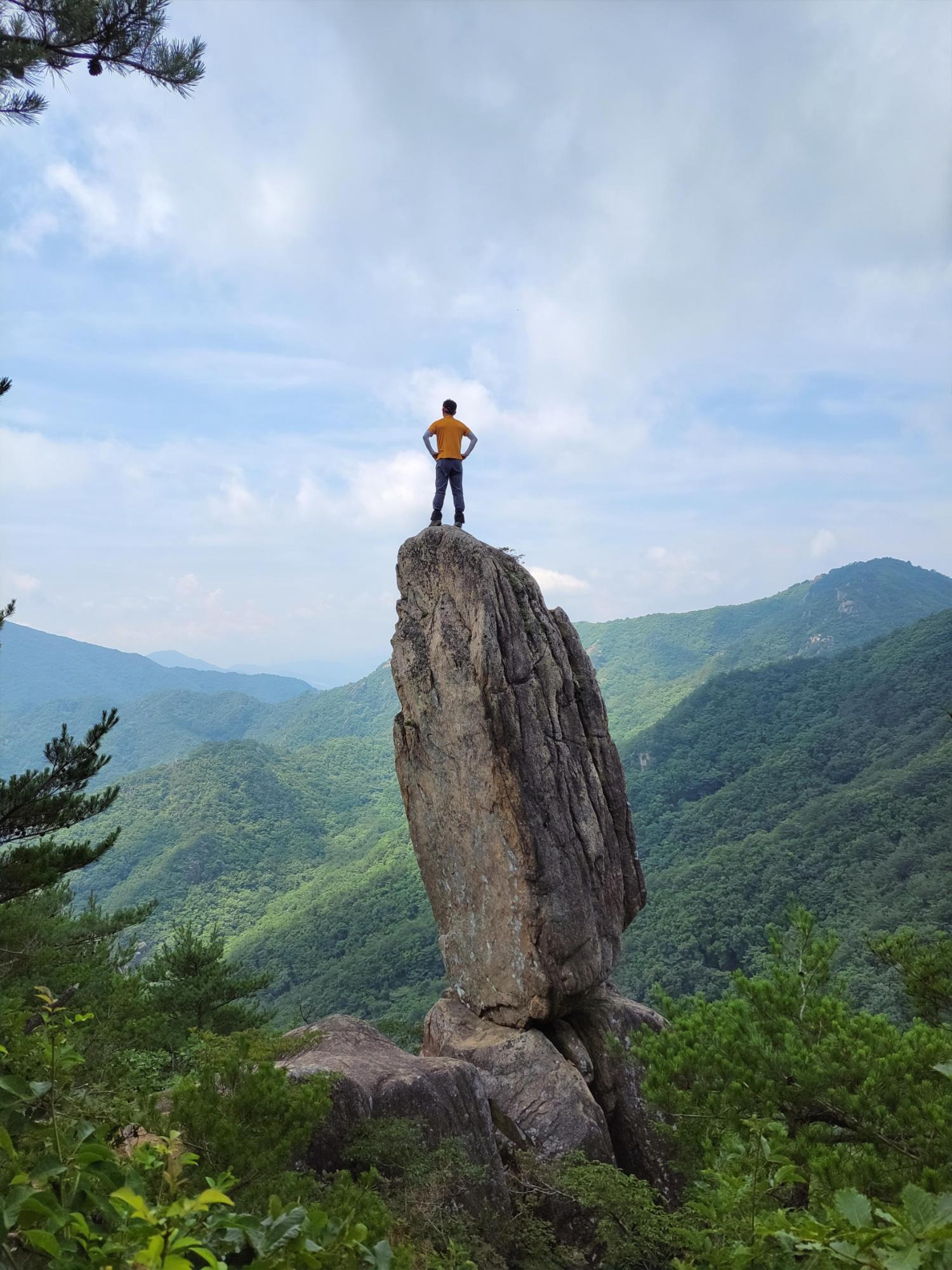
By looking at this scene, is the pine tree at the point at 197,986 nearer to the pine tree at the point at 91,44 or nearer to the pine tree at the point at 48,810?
the pine tree at the point at 48,810

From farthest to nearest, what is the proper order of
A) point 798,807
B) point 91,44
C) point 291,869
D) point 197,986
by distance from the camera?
1. point 291,869
2. point 798,807
3. point 197,986
4. point 91,44

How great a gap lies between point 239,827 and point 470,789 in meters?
88.5

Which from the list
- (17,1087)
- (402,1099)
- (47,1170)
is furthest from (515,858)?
(47,1170)

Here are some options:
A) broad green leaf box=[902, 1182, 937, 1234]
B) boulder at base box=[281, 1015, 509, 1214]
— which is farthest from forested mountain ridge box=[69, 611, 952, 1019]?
broad green leaf box=[902, 1182, 937, 1234]

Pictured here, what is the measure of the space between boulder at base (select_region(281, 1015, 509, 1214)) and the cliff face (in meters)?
2.42

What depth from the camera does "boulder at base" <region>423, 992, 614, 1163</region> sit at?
11.1 m

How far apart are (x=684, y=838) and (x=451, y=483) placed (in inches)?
2416

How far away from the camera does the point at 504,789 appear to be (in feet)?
42.1

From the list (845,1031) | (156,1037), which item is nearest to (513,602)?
(845,1031)

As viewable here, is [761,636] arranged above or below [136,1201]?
above

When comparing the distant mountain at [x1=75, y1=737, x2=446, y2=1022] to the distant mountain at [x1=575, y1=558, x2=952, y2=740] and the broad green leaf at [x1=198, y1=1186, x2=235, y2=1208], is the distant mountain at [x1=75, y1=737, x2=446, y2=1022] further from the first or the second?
the distant mountain at [x1=575, y1=558, x2=952, y2=740]

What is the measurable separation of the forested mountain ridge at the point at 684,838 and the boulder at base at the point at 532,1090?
59.6ft

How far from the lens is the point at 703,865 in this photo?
5384cm

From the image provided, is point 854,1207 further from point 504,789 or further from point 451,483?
point 451,483
